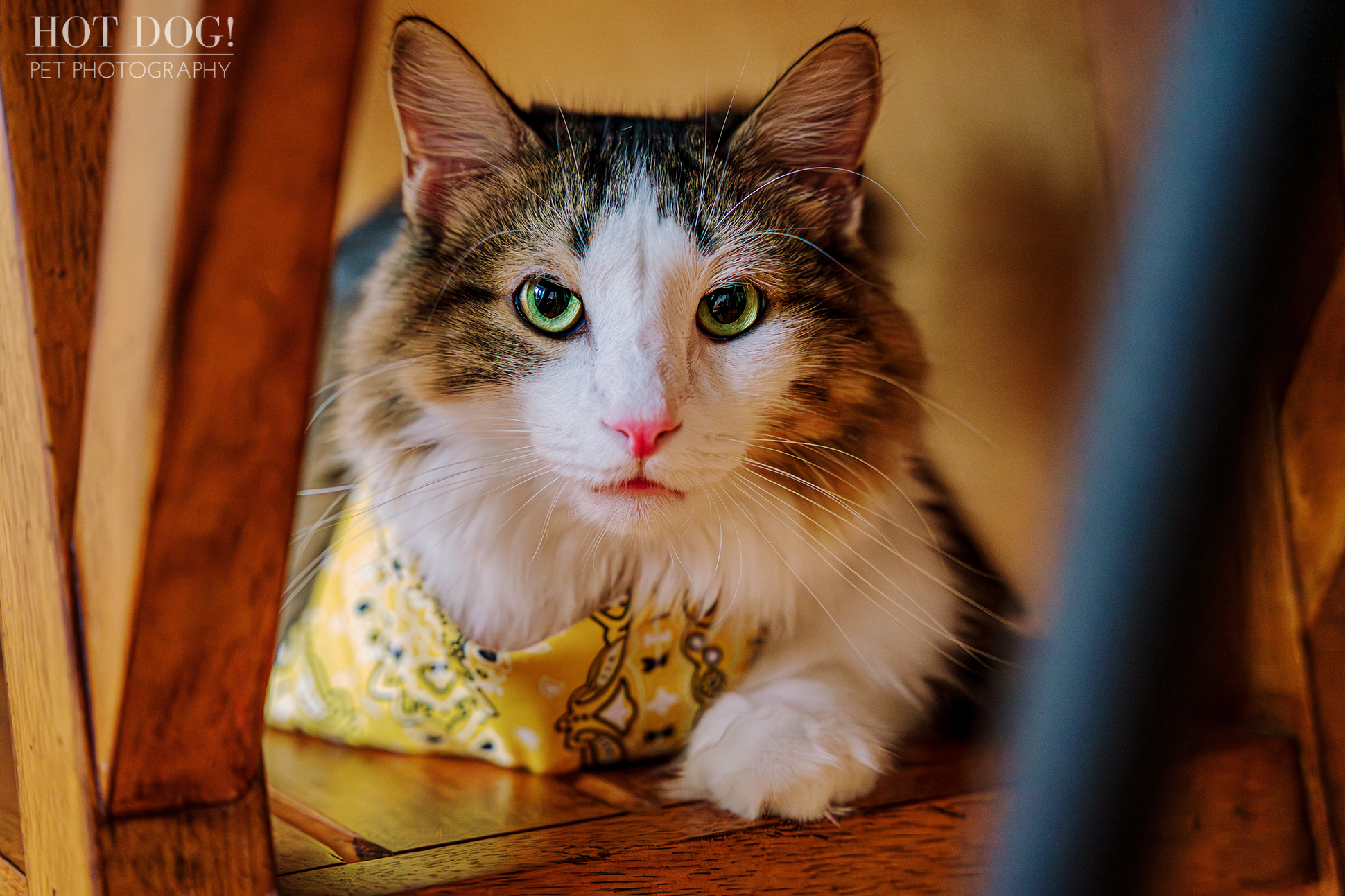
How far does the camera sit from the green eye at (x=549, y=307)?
101 cm

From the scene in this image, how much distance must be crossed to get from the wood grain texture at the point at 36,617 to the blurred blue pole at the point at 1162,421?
75 centimetres

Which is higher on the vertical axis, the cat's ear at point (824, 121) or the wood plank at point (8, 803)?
the cat's ear at point (824, 121)

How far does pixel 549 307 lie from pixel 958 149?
29.1 inches

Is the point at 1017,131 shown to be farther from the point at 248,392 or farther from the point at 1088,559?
the point at 1088,559

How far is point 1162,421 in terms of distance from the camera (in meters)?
0.16

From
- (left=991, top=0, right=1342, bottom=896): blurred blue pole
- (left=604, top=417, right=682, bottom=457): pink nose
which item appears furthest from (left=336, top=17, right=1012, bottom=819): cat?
(left=991, top=0, right=1342, bottom=896): blurred blue pole

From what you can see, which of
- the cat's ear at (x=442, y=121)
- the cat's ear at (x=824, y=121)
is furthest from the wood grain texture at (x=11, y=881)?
the cat's ear at (x=824, y=121)

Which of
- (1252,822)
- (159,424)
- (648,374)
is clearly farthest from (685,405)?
(1252,822)

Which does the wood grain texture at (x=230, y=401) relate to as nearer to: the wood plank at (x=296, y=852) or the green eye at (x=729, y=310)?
the wood plank at (x=296, y=852)

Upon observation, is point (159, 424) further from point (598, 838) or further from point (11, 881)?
point (11, 881)

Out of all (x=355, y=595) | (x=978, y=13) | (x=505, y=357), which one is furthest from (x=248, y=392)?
(x=978, y=13)

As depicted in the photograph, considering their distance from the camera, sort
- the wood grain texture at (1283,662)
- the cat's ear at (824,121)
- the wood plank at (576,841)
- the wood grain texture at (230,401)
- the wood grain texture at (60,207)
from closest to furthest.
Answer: the wood grain texture at (230,401) → the wood grain texture at (60,207) → the wood plank at (576,841) → the cat's ear at (824,121) → the wood grain texture at (1283,662)

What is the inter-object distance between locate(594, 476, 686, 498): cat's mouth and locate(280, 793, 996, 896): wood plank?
33cm

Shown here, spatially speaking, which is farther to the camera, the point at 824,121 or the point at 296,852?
the point at 824,121
